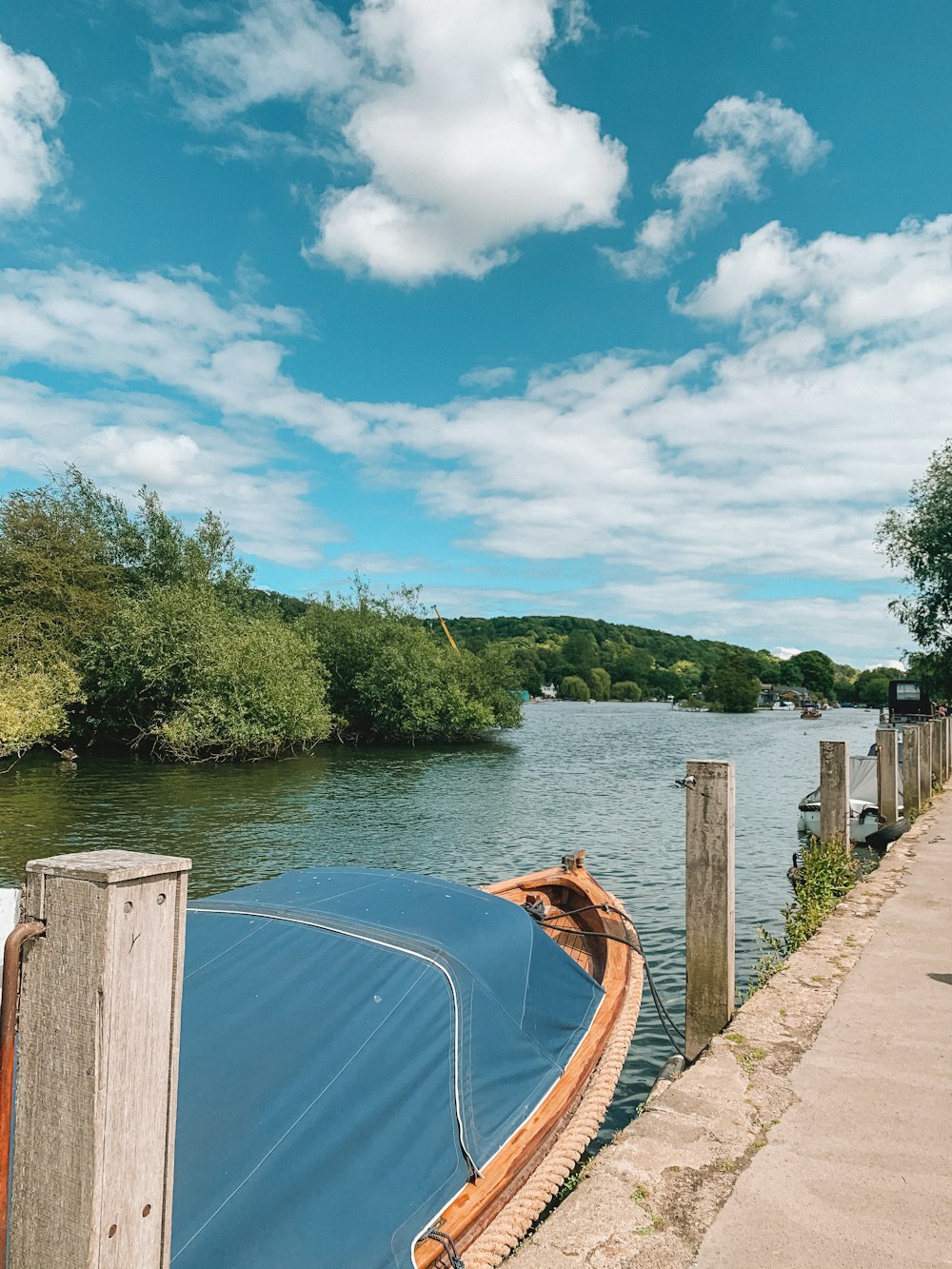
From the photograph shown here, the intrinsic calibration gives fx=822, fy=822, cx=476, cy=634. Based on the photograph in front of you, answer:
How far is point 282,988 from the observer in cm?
412

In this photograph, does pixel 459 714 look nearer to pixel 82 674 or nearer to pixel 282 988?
pixel 82 674

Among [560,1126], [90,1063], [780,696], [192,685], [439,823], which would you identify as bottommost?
[439,823]

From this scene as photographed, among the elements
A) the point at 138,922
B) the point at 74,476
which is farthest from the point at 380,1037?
the point at 74,476

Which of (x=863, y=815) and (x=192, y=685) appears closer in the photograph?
(x=863, y=815)

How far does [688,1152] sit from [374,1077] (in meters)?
1.44

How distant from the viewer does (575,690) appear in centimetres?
17662

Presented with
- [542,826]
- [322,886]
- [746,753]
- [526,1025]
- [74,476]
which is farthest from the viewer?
[746,753]

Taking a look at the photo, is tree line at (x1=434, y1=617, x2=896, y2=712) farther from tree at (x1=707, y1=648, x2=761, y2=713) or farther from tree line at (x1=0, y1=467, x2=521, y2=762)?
tree line at (x1=0, y1=467, x2=521, y2=762)

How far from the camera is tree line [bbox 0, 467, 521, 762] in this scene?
34.2 m

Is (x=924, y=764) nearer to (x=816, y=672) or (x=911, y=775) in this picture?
(x=911, y=775)

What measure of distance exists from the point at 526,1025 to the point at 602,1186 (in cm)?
156

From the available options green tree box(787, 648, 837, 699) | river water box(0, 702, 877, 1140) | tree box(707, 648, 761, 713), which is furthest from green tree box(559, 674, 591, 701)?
river water box(0, 702, 877, 1140)

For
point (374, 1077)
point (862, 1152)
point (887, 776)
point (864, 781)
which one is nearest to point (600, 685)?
point (864, 781)

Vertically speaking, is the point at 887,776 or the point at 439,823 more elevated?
the point at 887,776
